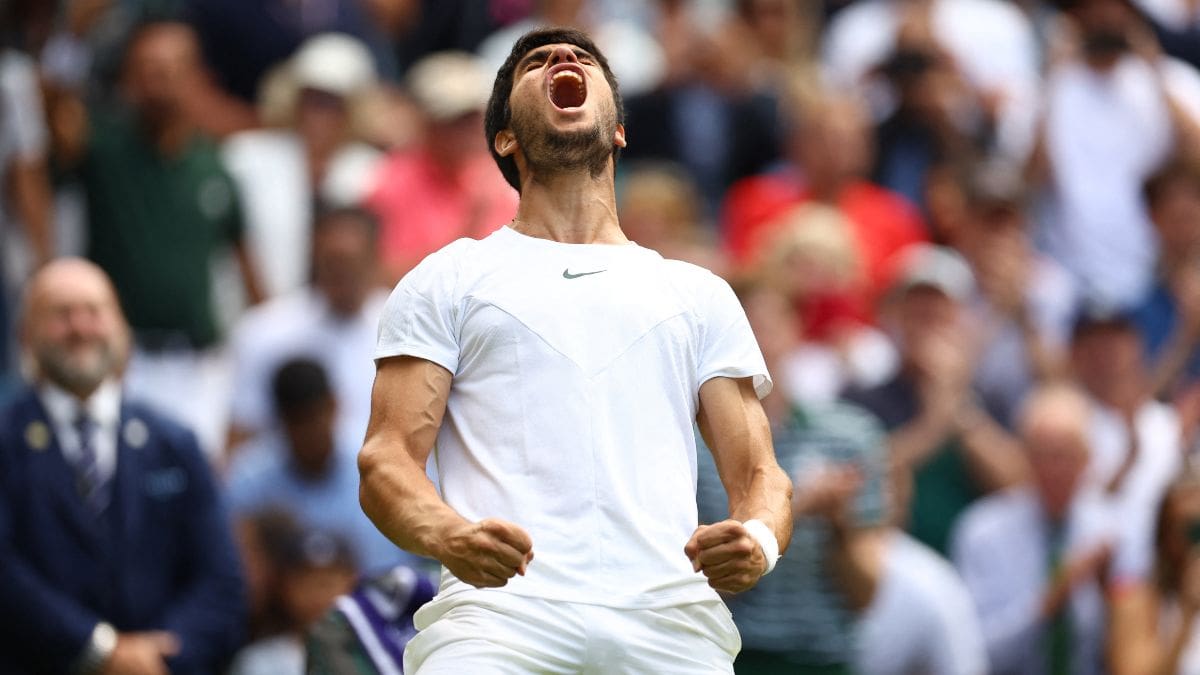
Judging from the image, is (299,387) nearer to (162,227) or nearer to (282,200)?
(162,227)

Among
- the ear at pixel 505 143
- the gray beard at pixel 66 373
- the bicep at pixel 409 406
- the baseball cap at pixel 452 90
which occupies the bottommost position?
the gray beard at pixel 66 373

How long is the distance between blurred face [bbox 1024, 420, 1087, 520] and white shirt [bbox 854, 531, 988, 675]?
728 mm

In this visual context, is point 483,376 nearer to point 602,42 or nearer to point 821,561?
point 821,561

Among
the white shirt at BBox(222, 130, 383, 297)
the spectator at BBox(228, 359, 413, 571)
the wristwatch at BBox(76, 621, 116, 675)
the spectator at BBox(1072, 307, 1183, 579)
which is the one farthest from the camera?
the white shirt at BBox(222, 130, 383, 297)

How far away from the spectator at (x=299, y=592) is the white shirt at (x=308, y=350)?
1.27 meters

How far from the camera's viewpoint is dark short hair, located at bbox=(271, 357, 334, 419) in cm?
895

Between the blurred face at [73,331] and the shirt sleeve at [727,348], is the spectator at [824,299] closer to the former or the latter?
the blurred face at [73,331]

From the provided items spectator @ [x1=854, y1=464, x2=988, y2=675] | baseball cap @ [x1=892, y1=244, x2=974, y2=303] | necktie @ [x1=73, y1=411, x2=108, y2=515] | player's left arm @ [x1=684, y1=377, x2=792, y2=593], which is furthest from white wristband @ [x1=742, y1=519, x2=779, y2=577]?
baseball cap @ [x1=892, y1=244, x2=974, y2=303]

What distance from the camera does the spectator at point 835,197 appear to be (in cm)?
1116

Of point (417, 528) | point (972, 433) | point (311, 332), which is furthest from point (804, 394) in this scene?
point (417, 528)

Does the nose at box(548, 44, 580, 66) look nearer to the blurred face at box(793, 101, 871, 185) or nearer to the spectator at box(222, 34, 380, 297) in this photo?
the spectator at box(222, 34, 380, 297)

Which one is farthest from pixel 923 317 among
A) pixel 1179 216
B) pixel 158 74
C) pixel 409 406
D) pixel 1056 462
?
pixel 409 406

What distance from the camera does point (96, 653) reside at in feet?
23.5

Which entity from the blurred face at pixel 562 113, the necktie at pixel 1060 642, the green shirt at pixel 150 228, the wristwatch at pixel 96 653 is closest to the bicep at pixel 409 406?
the blurred face at pixel 562 113
